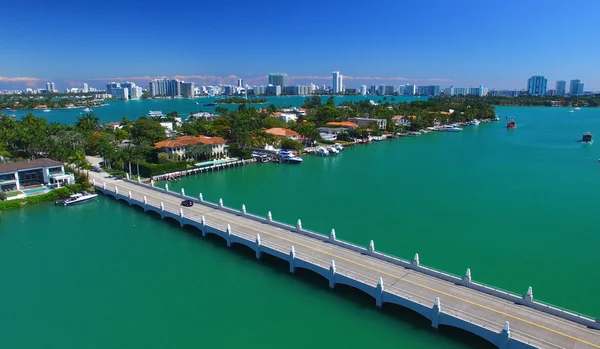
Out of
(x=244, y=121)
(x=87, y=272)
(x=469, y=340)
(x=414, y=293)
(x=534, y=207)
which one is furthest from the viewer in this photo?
(x=244, y=121)

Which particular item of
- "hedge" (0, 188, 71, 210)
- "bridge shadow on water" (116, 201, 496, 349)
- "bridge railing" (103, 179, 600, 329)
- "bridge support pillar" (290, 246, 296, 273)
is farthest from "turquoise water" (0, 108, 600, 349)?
"bridge railing" (103, 179, 600, 329)

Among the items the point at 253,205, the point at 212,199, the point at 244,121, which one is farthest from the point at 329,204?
the point at 244,121

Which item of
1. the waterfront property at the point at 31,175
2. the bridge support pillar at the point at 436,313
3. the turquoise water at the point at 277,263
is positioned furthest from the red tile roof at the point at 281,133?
the bridge support pillar at the point at 436,313

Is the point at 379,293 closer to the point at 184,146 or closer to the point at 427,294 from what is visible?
the point at 427,294

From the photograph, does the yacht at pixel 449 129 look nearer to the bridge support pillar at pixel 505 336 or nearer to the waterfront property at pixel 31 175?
the waterfront property at pixel 31 175

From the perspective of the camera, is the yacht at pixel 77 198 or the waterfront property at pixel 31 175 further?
the waterfront property at pixel 31 175

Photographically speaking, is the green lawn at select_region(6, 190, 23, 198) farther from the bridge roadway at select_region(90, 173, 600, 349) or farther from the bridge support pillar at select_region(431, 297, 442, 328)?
the bridge support pillar at select_region(431, 297, 442, 328)

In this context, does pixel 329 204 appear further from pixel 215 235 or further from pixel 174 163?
pixel 174 163
